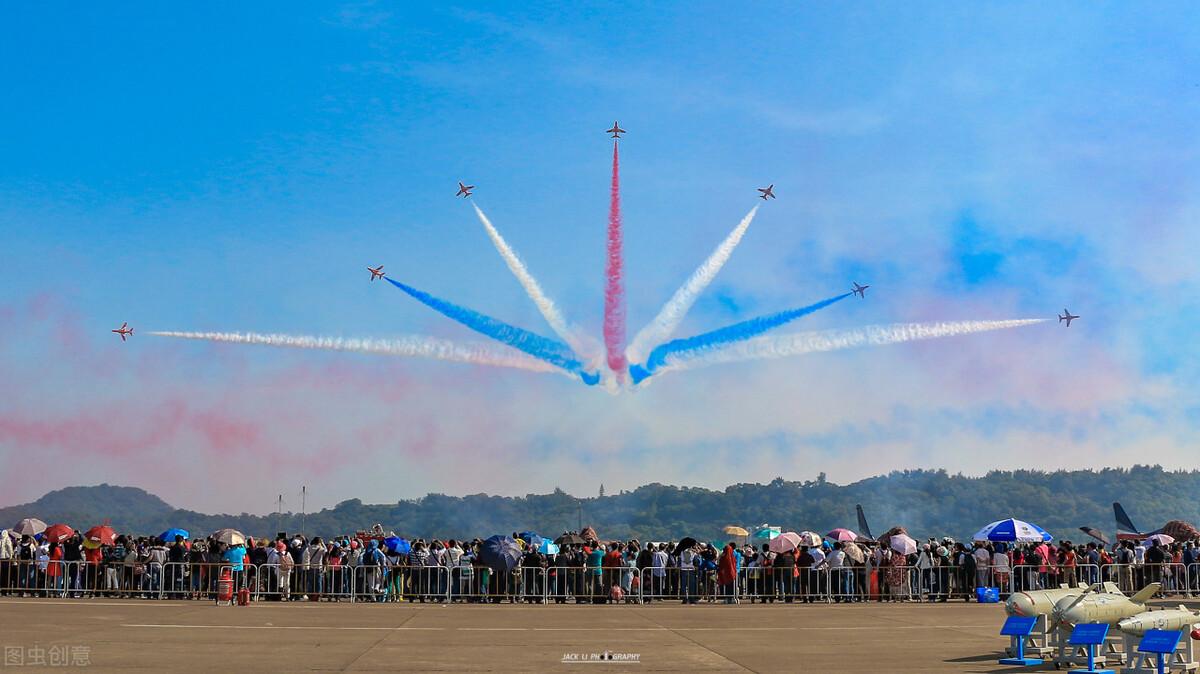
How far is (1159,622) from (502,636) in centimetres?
1084

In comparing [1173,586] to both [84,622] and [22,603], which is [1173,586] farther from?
[22,603]

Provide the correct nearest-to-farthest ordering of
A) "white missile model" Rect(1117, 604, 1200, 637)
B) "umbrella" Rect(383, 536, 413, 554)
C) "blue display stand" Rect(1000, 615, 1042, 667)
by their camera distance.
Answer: "white missile model" Rect(1117, 604, 1200, 637)
"blue display stand" Rect(1000, 615, 1042, 667)
"umbrella" Rect(383, 536, 413, 554)

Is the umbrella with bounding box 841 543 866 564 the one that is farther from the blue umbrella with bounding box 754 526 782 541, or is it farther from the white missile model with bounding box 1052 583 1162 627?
the blue umbrella with bounding box 754 526 782 541

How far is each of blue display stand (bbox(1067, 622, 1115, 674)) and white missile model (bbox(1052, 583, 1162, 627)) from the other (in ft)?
4.30

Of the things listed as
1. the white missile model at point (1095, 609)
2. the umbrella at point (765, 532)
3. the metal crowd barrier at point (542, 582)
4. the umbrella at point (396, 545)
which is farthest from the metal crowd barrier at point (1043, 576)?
the umbrella at point (765, 532)

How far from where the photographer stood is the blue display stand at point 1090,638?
16609mm

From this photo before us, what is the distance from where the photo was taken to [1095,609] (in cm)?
1862

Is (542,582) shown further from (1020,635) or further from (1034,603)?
(1020,635)

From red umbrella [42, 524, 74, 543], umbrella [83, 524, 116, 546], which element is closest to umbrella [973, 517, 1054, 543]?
umbrella [83, 524, 116, 546]

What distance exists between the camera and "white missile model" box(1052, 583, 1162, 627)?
725 inches

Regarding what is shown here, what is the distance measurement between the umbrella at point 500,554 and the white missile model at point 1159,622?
17.1 m

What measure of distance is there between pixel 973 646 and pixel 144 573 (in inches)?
836

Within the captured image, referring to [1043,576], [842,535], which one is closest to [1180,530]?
[842,535]

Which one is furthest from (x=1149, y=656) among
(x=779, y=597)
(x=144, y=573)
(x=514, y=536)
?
(x=144, y=573)
